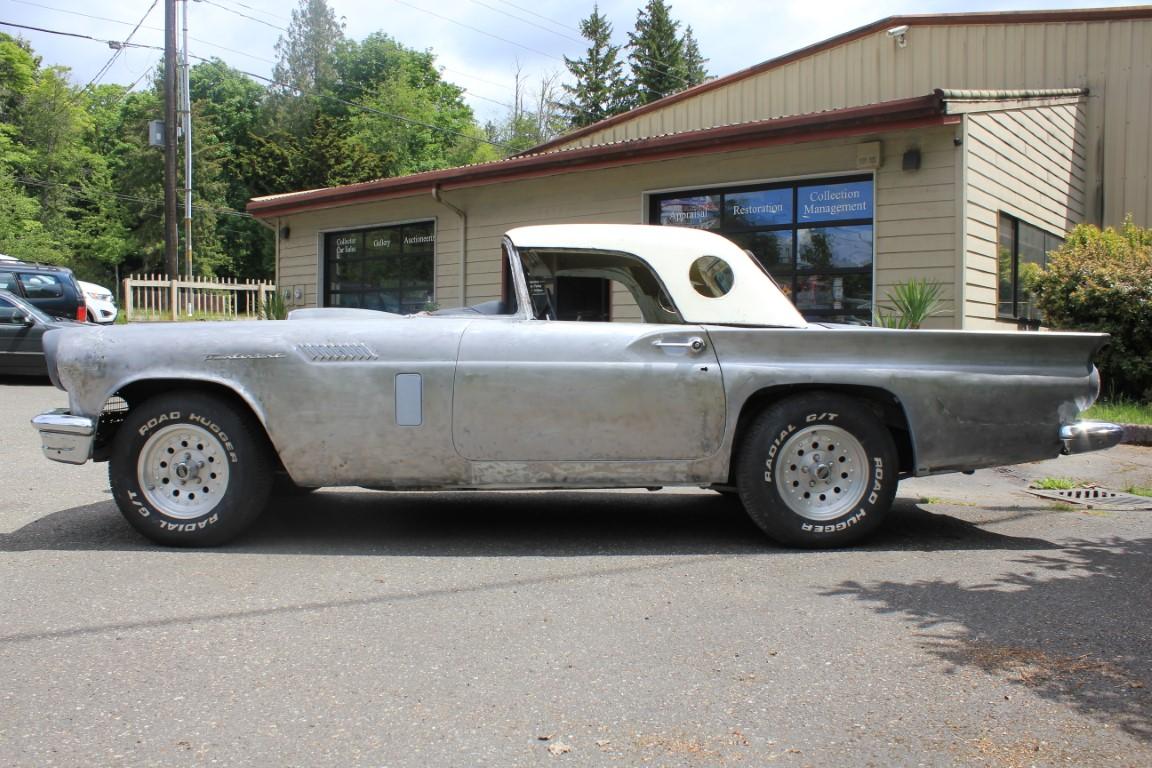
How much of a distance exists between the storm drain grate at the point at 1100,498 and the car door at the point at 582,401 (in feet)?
9.74

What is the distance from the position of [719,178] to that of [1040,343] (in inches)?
293

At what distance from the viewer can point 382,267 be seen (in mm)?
15703

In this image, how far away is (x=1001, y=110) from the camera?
11.1 m

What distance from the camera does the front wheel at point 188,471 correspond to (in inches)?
184

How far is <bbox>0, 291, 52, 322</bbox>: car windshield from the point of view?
538 inches

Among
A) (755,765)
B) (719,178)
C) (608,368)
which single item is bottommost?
(755,765)

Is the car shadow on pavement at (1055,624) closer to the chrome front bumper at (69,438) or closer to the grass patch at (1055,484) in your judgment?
the grass patch at (1055,484)

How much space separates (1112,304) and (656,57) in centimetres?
4955

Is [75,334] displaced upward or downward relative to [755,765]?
upward

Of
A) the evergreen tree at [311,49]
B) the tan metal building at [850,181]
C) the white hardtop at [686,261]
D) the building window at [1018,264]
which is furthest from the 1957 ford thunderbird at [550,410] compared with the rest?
the evergreen tree at [311,49]

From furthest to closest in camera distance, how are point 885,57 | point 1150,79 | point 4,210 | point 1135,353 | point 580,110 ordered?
1. point 580,110
2. point 4,210
3. point 885,57
4. point 1150,79
5. point 1135,353

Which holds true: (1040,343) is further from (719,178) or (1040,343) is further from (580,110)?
(580,110)

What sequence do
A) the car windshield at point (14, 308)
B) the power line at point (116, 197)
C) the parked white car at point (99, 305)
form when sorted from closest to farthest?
the car windshield at point (14, 308)
the parked white car at point (99, 305)
the power line at point (116, 197)

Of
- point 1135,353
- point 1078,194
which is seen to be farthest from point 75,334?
point 1078,194
